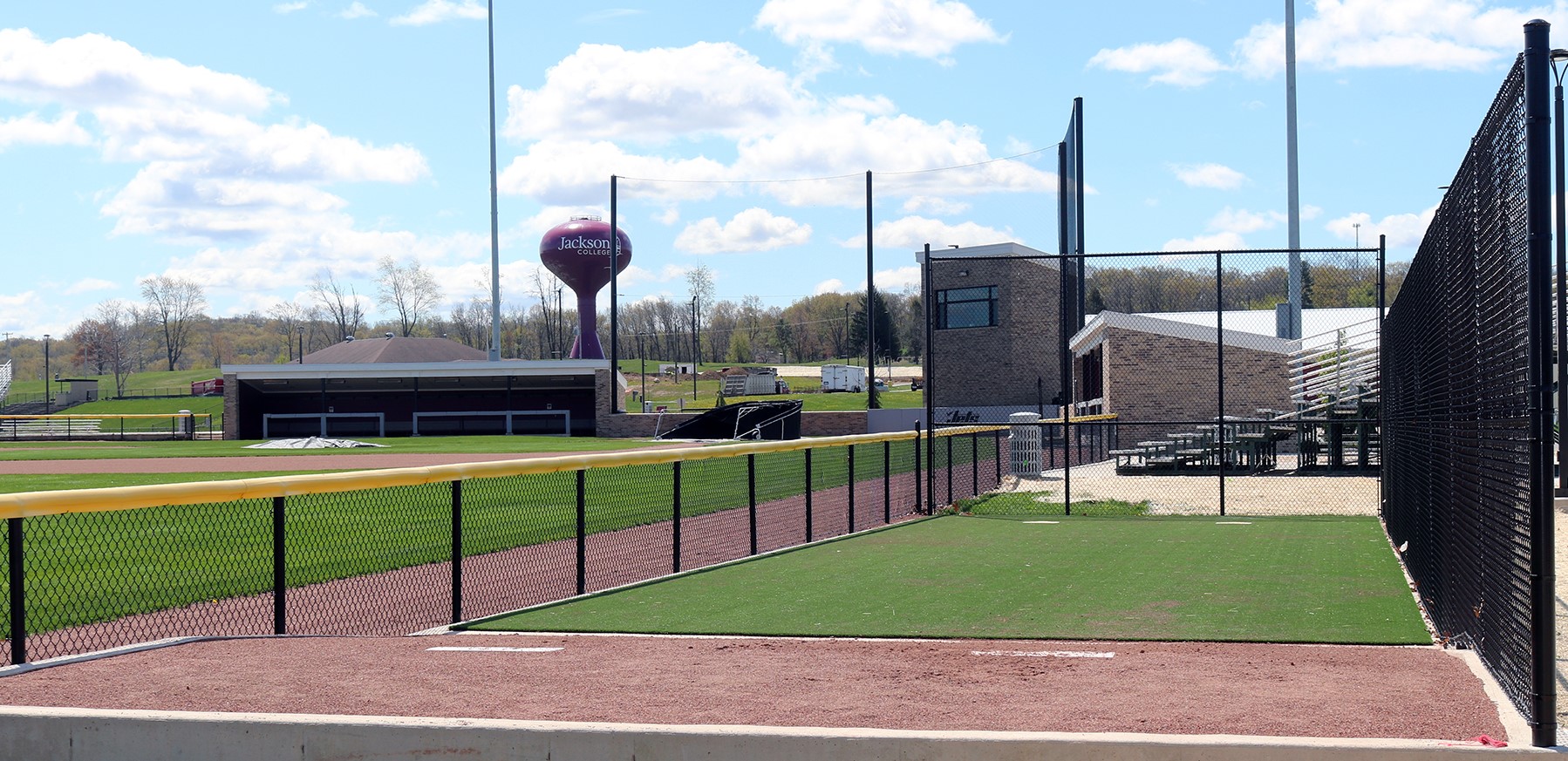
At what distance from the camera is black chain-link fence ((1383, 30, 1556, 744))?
16.3 feet

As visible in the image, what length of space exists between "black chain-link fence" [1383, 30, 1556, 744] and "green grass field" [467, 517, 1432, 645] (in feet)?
2.66

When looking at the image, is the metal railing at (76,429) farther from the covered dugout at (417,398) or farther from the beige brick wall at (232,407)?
the covered dugout at (417,398)

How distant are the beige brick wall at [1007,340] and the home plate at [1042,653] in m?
43.5

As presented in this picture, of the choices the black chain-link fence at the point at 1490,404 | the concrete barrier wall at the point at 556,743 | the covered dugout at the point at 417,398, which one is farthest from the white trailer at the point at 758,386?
the concrete barrier wall at the point at 556,743

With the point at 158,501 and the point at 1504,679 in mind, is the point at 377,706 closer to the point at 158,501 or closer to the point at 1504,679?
the point at 158,501

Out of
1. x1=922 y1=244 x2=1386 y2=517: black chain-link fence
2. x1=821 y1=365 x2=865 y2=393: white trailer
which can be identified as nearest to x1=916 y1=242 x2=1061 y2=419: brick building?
x1=922 y1=244 x2=1386 y2=517: black chain-link fence

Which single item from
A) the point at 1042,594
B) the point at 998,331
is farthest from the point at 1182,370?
the point at 1042,594

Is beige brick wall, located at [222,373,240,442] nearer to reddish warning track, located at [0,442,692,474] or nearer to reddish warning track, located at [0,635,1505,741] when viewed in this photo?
reddish warning track, located at [0,442,692,474]

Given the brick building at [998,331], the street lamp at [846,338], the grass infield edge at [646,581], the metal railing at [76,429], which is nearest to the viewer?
the grass infield edge at [646,581]

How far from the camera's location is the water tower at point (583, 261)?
77062 millimetres

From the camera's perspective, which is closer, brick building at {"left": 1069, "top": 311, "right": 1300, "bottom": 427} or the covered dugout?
brick building at {"left": 1069, "top": 311, "right": 1300, "bottom": 427}

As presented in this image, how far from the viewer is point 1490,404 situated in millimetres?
6102

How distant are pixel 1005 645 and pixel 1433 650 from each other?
7.75 feet

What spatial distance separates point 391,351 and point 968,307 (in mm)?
33769
